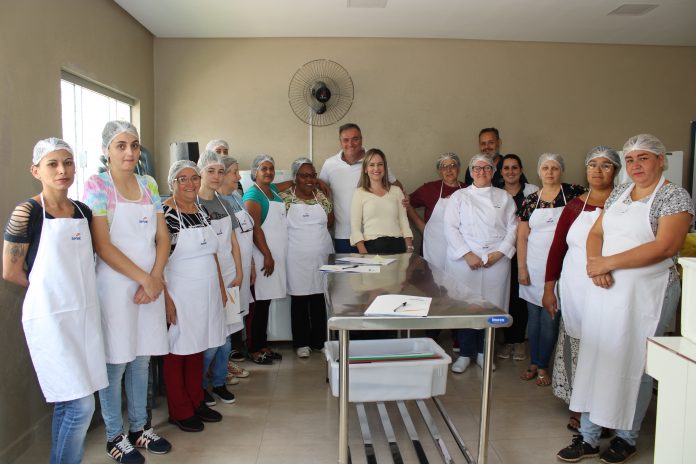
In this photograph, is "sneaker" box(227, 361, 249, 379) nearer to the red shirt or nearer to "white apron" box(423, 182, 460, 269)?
"white apron" box(423, 182, 460, 269)

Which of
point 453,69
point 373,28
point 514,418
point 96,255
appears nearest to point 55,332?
point 96,255

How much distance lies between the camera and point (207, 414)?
9.13 ft

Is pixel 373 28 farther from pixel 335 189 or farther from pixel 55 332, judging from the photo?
pixel 55 332

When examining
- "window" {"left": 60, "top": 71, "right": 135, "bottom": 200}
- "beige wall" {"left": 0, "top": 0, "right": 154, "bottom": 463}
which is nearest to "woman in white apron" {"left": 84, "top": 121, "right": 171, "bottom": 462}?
"beige wall" {"left": 0, "top": 0, "right": 154, "bottom": 463}

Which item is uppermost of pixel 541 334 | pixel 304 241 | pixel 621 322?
pixel 304 241

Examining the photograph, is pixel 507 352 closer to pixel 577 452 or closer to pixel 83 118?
pixel 577 452

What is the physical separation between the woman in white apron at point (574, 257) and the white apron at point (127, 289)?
2.04 m

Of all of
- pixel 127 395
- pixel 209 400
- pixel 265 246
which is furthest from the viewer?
pixel 265 246

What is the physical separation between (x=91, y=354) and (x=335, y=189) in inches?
90.7

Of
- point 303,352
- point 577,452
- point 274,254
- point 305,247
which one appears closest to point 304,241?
point 305,247

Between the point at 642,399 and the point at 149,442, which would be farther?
the point at 149,442

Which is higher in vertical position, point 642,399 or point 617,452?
point 642,399

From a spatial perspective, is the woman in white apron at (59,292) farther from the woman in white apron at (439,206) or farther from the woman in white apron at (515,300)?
the woman in white apron at (515,300)

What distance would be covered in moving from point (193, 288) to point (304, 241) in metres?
1.32
